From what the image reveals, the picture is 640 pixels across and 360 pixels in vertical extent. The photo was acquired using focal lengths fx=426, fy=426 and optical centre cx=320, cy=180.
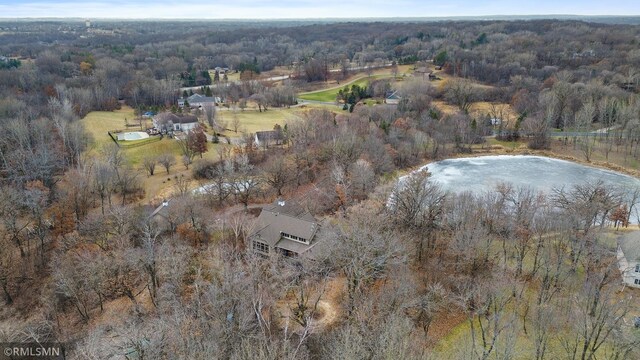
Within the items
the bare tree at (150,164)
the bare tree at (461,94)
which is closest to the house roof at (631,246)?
the bare tree at (150,164)

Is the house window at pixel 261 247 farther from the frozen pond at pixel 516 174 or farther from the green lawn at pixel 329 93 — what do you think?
the green lawn at pixel 329 93

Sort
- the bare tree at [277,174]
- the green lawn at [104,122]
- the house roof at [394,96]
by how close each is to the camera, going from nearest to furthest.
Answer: the bare tree at [277,174] → the green lawn at [104,122] → the house roof at [394,96]

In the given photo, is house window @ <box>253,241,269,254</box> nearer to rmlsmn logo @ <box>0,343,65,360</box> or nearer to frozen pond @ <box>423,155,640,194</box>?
rmlsmn logo @ <box>0,343,65,360</box>

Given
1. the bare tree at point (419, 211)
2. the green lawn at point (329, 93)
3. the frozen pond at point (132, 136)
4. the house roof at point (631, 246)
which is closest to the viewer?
the house roof at point (631, 246)

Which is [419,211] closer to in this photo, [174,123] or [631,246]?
[631,246]

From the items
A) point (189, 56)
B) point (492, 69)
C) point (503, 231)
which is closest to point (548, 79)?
point (492, 69)

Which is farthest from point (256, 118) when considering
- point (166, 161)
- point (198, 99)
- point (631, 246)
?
point (631, 246)

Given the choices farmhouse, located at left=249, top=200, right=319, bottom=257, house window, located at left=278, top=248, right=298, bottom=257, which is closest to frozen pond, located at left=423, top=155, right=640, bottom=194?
farmhouse, located at left=249, top=200, right=319, bottom=257
